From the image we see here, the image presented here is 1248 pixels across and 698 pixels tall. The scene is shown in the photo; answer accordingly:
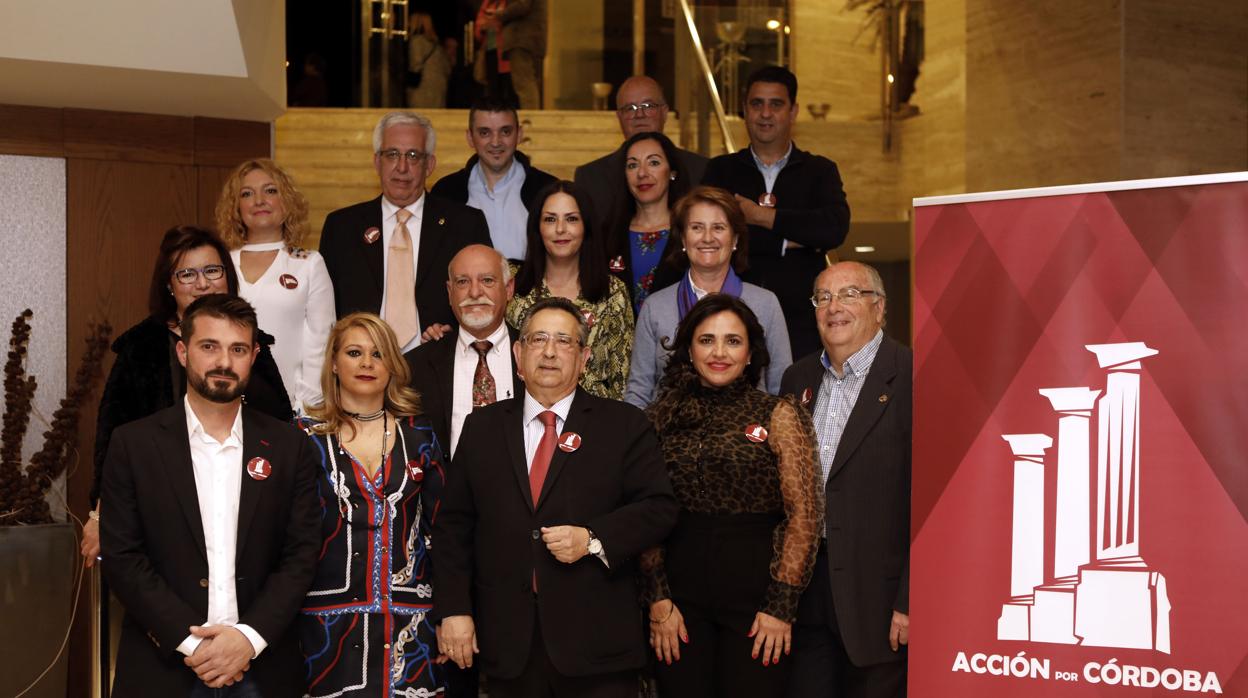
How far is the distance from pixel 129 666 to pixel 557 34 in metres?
6.68

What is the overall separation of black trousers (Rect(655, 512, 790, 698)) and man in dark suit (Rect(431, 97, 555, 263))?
189 cm

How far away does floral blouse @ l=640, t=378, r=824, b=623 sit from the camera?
3721 millimetres

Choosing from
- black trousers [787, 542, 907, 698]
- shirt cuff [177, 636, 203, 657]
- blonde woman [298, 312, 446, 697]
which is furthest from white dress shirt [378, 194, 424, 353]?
black trousers [787, 542, 907, 698]

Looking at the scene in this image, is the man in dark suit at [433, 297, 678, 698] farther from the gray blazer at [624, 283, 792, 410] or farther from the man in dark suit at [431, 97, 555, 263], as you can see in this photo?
the man in dark suit at [431, 97, 555, 263]

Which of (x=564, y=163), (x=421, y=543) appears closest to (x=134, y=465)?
(x=421, y=543)

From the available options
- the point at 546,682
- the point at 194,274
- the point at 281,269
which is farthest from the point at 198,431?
the point at 281,269

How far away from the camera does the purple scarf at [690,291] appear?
443cm

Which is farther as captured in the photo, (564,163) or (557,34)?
(557,34)

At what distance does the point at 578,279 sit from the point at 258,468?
1.44 meters

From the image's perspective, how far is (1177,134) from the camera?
7262 millimetres

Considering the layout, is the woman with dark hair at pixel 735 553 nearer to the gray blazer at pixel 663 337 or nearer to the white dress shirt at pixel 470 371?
the gray blazer at pixel 663 337

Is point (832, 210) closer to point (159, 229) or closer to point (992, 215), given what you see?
point (992, 215)

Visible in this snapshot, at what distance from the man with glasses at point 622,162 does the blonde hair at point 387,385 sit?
1.27 m

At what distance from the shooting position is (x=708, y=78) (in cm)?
820
